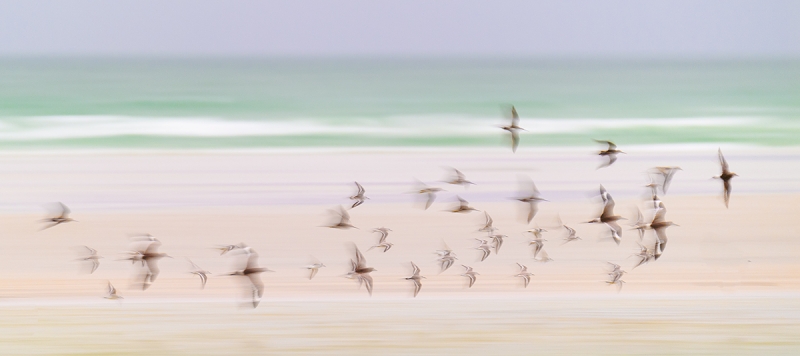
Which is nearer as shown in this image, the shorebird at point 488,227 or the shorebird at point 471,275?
the shorebird at point 471,275

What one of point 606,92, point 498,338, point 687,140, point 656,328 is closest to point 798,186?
point 687,140

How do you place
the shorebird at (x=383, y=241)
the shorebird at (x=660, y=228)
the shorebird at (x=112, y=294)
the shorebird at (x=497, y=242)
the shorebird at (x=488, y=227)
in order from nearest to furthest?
the shorebird at (x=660, y=228) → the shorebird at (x=112, y=294) → the shorebird at (x=497, y=242) → the shorebird at (x=383, y=241) → the shorebird at (x=488, y=227)

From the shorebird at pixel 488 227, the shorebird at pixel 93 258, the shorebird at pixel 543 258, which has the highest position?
the shorebird at pixel 488 227

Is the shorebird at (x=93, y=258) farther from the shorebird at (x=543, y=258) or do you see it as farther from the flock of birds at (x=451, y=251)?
the shorebird at (x=543, y=258)

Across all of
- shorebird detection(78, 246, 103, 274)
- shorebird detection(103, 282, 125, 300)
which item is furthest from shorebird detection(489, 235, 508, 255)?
shorebird detection(78, 246, 103, 274)

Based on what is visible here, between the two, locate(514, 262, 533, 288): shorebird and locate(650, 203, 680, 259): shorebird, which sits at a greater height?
locate(650, 203, 680, 259): shorebird

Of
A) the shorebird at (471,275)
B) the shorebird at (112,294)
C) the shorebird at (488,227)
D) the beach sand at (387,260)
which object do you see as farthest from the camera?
the shorebird at (488,227)

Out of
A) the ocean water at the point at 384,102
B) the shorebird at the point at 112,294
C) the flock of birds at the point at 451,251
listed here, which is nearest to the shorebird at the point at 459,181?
the flock of birds at the point at 451,251

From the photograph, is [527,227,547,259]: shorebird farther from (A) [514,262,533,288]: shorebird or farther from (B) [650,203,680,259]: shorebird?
(B) [650,203,680,259]: shorebird
